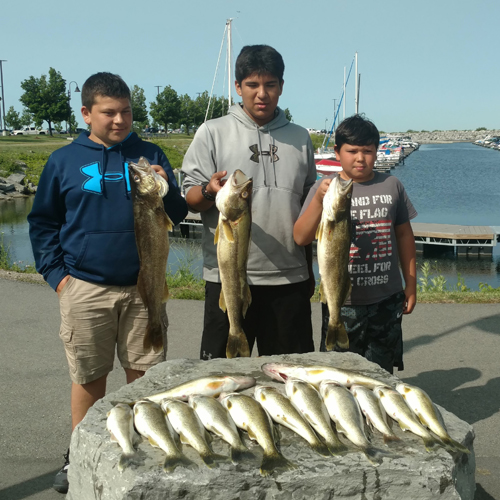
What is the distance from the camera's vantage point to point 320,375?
370 cm

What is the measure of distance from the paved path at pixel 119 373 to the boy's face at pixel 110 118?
2.48m

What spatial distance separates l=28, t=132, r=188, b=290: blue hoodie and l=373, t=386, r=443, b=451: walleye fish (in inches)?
70.3

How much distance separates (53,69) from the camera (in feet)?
207

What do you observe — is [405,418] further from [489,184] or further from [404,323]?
[489,184]

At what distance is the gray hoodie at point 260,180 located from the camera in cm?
433

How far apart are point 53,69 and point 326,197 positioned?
65613 mm

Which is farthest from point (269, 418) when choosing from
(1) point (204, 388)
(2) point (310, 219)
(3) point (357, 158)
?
(3) point (357, 158)

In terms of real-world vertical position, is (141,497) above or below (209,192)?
below

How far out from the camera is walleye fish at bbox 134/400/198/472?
294 cm

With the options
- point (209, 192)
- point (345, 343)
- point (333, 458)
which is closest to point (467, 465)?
point (333, 458)

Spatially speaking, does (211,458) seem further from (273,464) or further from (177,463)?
(273,464)

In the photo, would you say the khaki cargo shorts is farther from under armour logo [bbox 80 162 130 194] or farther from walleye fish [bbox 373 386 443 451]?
walleye fish [bbox 373 386 443 451]

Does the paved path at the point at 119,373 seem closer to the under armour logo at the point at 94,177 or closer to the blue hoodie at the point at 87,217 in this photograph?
the blue hoodie at the point at 87,217

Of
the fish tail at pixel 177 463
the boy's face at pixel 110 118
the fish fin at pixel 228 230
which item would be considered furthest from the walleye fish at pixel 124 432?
the boy's face at pixel 110 118
